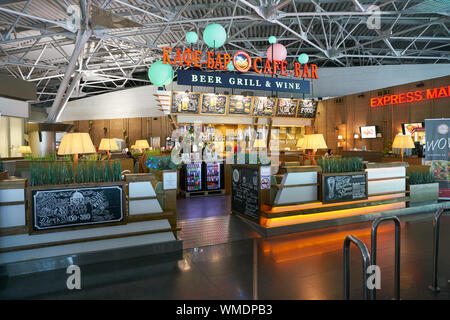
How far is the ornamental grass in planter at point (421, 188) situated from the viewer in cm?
663

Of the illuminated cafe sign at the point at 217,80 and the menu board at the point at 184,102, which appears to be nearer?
the illuminated cafe sign at the point at 217,80

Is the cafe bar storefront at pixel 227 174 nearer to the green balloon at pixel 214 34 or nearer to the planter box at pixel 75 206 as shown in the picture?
the planter box at pixel 75 206

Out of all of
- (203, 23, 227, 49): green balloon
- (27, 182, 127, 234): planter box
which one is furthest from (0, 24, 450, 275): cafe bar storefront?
(203, 23, 227, 49): green balloon

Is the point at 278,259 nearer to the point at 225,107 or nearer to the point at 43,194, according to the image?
the point at 43,194

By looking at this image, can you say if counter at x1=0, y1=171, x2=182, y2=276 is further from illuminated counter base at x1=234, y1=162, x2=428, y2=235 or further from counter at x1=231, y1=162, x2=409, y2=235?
illuminated counter base at x1=234, y1=162, x2=428, y2=235

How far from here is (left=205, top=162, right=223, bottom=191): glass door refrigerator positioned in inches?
312

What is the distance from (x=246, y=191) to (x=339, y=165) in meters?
2.01

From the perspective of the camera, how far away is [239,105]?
35.6ft

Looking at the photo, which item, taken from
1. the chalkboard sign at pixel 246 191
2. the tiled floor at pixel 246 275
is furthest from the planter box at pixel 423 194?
the chalkboard sign at pixel 246 191

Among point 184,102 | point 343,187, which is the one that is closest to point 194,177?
point 184,102

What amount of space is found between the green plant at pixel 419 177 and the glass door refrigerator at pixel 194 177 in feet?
17.1

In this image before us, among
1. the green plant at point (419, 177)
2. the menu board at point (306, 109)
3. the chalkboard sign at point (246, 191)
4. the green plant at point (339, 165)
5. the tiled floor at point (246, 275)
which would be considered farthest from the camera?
the menu board at point (306, 109)

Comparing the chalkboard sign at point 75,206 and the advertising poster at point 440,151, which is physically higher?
the advertising poster at point 440,151

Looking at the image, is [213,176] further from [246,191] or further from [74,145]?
[74,145]
